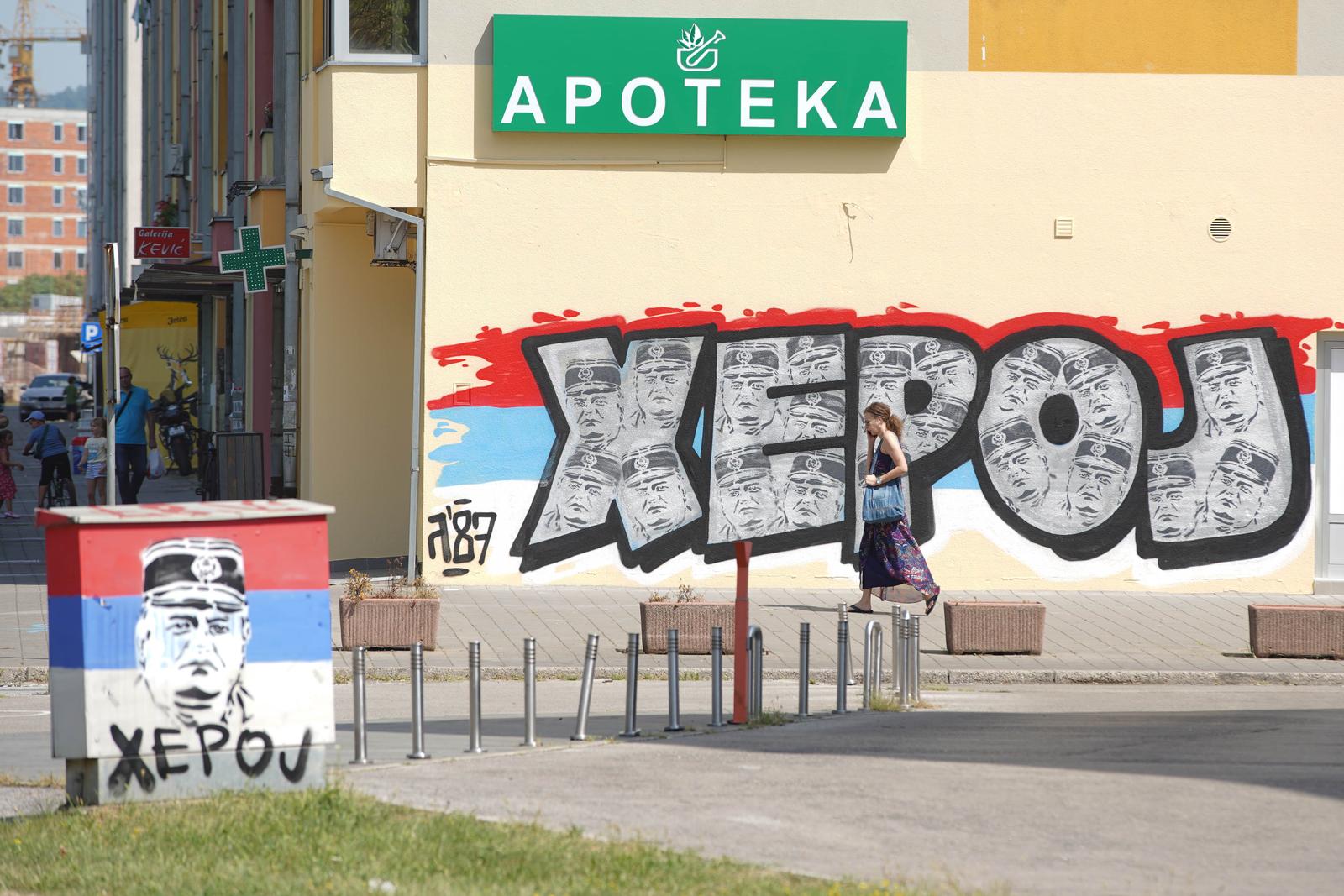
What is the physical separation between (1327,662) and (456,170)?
8.67 meters

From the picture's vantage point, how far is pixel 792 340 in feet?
54.4

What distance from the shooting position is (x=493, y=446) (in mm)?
16375

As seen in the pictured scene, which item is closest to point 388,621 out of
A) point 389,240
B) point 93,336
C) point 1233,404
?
point 389,240

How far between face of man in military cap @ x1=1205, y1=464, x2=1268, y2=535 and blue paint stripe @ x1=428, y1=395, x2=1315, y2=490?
20.5 feet

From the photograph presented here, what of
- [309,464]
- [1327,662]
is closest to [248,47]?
[309,464]

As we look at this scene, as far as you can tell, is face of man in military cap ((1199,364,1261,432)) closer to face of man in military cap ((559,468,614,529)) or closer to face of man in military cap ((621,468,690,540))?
face of man in military cap ((621,468,690,540))

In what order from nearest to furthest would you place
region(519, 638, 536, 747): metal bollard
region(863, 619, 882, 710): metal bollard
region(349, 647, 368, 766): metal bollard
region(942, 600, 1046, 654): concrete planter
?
region(349, 647, 368, 766): metal bollard, region(519, 638, 536, 747): metal bollard, region(863, 619, 882, 710): metal bollard, region(942, 600, 1046, 654): concrete planter

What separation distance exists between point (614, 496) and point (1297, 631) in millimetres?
6214

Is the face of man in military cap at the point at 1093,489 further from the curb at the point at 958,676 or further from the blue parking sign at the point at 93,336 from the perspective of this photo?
Result: the blue parking sign at the point at 93,336

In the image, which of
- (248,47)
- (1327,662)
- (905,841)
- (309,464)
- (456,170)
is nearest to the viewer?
(905,841)

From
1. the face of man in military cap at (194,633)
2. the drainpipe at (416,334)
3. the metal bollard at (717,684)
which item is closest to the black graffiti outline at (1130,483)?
the drainpipe at (416,334)

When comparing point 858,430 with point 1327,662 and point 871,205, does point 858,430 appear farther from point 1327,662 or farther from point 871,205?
point 1327,662

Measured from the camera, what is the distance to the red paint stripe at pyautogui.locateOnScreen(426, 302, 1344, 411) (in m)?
16.4

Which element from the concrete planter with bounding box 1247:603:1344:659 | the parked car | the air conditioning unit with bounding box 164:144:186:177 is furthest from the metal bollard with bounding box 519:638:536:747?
the parked car
